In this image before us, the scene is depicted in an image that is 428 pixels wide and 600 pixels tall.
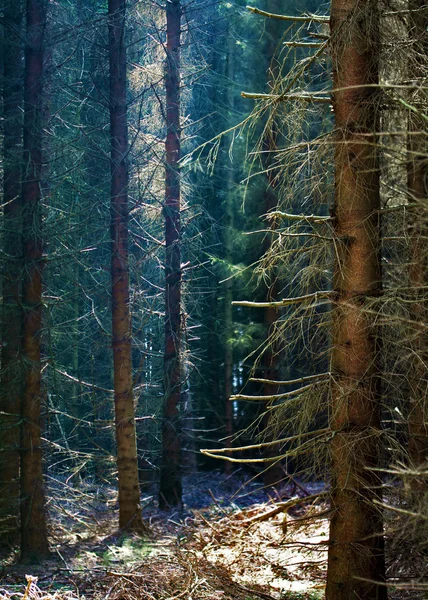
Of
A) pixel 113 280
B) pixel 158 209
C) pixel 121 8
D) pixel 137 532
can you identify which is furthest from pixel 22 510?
pixel 121 8

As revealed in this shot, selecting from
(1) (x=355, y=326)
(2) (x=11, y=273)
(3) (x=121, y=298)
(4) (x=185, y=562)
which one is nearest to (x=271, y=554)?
(4) (x=185, y=562)

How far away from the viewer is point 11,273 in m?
10.4

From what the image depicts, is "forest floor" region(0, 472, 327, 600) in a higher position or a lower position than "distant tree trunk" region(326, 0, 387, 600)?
lower

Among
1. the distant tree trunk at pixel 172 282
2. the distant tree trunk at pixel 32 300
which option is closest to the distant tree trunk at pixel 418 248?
the distant tree trunk at pixel 32 300

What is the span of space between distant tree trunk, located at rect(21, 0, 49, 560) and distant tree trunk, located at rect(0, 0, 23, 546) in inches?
7.5

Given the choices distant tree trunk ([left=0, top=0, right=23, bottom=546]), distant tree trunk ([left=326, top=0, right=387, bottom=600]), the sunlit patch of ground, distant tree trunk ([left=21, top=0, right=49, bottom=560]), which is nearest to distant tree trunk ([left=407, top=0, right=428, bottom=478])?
distant tree trunk ([left=326, top=0, right=387, bottom=600])

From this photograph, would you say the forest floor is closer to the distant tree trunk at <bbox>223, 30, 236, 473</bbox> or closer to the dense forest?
the dense forest

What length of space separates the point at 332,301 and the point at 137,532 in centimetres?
738

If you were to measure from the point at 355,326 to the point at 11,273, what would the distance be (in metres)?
6.80

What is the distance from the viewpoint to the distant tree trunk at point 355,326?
203 inches

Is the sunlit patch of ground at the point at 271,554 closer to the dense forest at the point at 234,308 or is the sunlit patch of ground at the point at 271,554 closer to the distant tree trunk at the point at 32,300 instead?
the dense forest at the point at 234,308

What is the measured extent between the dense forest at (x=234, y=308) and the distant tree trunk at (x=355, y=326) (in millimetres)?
18

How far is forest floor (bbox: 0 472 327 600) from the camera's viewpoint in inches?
260

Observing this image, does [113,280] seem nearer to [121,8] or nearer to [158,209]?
[158,209]
